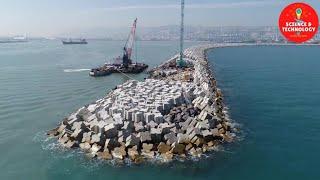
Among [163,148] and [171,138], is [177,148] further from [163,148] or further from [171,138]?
[171,138]

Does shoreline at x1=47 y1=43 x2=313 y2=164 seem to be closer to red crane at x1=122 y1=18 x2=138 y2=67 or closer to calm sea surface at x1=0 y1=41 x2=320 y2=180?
calm sea surface at x1=0 y1=41 x2=320 y2=180

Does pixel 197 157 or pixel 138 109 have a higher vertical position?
pixel 138 109

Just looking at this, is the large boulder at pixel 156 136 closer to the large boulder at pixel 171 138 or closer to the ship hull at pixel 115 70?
the large boulder at pixel 171 138

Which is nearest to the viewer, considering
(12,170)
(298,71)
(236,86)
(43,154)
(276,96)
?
(12,170)

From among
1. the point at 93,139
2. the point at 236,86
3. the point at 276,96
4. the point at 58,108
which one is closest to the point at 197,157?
the point at 93,139

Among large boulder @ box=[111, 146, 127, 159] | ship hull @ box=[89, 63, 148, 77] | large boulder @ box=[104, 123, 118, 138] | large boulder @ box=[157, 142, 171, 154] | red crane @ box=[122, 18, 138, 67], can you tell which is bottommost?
large boulder @ box=[111, 146, 127, 159]

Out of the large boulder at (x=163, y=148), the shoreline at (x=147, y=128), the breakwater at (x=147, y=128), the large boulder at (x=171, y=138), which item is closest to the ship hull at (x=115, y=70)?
the shoreline at (x=147, y=128)

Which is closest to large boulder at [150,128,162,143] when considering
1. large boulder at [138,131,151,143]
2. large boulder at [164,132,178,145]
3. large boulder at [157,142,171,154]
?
large boulder at [138,131,151,143]

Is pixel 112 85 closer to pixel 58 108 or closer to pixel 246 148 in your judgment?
pixel 58 108

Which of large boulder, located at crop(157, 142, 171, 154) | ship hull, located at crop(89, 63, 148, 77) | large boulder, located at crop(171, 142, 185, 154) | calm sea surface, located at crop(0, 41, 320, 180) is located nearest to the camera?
calm sea surface, located at crop(0, 41, 320, 180)
